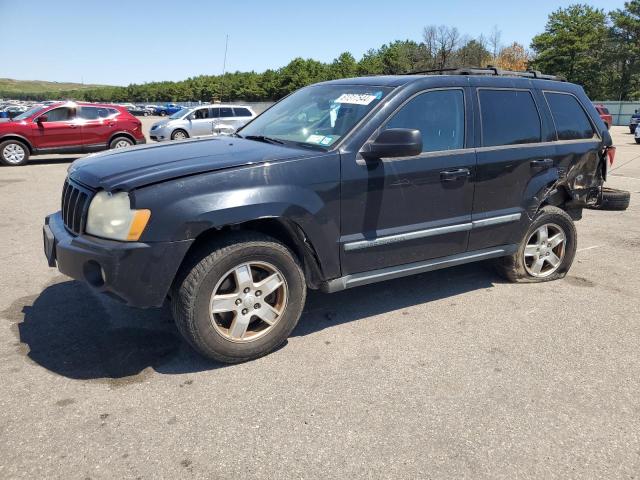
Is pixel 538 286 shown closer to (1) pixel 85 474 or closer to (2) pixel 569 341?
(2) pixel 569 341

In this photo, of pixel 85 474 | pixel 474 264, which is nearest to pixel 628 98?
pixel 474 264

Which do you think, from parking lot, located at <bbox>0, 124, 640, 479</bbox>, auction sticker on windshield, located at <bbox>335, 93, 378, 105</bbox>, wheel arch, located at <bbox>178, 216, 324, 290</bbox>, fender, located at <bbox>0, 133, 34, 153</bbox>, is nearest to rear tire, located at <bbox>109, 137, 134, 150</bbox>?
fender, located at <bbox>0, 133, 34, 153</bbox>

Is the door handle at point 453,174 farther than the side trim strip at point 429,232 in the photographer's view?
Yes

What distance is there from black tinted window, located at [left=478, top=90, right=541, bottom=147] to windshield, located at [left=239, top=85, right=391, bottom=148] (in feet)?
3.12

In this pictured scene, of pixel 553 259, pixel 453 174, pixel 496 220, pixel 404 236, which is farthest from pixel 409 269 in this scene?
pixel 553 259

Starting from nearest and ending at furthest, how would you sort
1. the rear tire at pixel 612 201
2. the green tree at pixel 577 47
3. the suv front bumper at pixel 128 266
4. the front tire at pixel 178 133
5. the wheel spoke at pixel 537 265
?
the suv front bumper at pixel 128 266, the wheel spoke at pixel 537 265, the rear tire at pixel 612 201, the front tire at pixel 178 133, the green tree at pixel 577 47

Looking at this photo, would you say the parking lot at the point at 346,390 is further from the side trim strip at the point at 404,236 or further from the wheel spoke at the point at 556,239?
the side trim strip at the point at 404,236

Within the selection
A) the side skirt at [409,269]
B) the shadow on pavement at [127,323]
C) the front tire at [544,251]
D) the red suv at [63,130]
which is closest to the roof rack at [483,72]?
the front tire at [544,251]

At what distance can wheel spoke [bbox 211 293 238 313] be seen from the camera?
316cm

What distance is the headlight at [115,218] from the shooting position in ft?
9.48

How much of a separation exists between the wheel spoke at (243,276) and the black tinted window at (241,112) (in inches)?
738

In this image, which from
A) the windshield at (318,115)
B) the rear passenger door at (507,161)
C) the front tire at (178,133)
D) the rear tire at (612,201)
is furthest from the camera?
the front tire at (178,133)

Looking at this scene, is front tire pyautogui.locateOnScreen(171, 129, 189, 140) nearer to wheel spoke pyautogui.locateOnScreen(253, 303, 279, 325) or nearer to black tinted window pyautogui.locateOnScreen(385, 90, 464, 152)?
black tinted window pyautogui.locateOnScreen(385, 90, 464, 152)

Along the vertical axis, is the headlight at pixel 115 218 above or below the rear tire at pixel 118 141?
below
